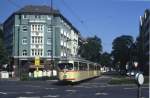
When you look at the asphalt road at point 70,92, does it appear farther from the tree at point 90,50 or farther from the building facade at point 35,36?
the tree at point 90,50

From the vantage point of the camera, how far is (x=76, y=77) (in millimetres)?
41188

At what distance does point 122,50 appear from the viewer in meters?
138

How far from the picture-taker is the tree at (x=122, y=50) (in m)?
133

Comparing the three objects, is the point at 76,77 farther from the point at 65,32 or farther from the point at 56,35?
the point at 65,32

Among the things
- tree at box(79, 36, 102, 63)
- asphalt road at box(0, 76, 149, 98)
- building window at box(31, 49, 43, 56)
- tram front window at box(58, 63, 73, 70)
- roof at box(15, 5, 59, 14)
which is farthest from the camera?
tree at box(79, 36, 102, 63)

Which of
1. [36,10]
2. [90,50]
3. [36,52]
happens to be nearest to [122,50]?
[90,50]

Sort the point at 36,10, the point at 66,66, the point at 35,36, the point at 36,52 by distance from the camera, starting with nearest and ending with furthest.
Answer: the point at 66,66 → the point at 36,52 → the point at 35,36 → the point at 36,10

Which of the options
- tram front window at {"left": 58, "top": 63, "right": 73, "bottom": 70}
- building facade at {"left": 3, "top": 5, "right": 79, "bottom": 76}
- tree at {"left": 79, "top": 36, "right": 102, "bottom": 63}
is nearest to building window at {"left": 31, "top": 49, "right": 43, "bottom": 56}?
building facade at {"left": 3, "top": 5, "right": 79, "bottom": 76}

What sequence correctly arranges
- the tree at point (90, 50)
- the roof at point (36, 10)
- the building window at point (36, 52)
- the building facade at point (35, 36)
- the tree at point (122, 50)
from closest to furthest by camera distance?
the building facade at point (35, 36)
the building window at point (36, 52)
the roof at point (36, 10)
the tree at point (90, 50)
the tree at point (122, 50)

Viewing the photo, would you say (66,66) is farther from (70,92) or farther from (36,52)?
(36,52)

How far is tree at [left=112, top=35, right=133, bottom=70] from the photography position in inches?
5246

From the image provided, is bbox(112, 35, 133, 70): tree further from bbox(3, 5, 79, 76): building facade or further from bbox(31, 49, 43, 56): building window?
bbox(31, 49, 43, 56): building window

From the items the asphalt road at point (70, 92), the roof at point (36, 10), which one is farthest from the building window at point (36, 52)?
the asphalt road at point (70, 92)

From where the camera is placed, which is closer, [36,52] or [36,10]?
[36,52]
